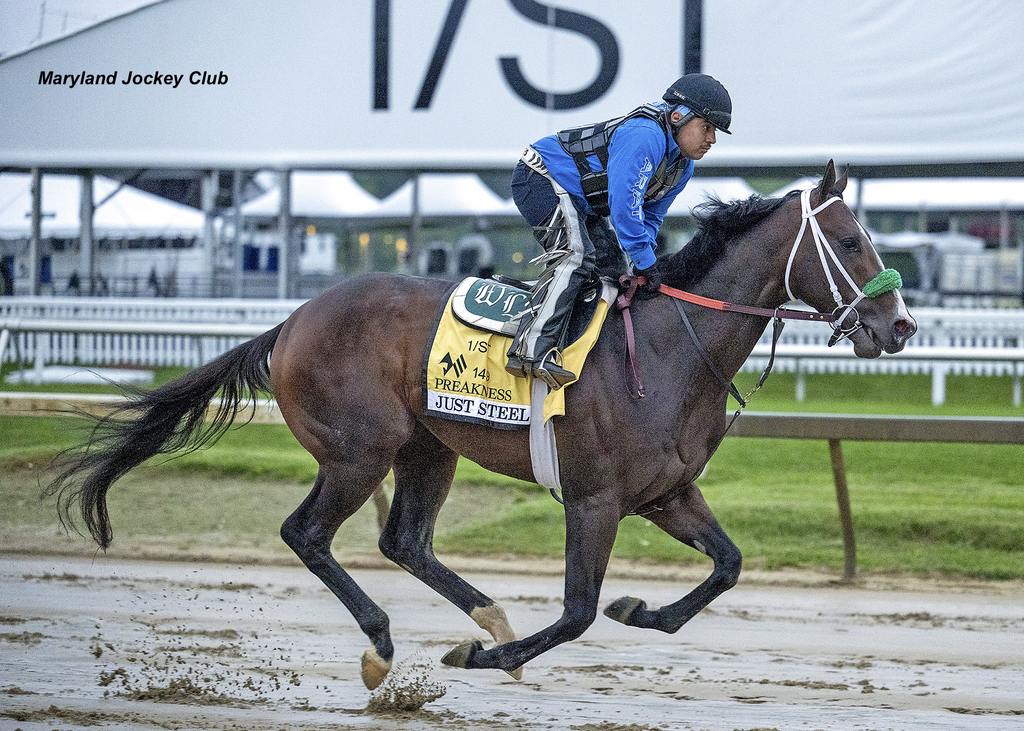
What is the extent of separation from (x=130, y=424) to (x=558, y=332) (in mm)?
1875

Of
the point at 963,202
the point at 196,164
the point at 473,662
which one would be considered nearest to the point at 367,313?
the point at 473,662

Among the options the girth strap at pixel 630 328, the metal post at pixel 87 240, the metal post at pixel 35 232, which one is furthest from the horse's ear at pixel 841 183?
the metal post at pixel 87 240

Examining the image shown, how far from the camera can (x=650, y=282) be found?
14.1 feet

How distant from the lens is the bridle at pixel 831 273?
3.95 m

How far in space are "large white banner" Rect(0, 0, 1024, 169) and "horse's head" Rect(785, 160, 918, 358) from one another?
6706 millimetres

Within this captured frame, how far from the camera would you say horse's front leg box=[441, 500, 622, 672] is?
4.06 metres

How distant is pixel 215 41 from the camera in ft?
35.9

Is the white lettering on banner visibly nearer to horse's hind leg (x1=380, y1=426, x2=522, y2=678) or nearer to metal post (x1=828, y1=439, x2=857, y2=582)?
horse's hind leg (x1=380, y1=426, x2=522, y2=678)

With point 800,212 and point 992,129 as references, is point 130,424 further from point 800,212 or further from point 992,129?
point 992,129

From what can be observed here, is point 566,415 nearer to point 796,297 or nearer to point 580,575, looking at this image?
point 580,575

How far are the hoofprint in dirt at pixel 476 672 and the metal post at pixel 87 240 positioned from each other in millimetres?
8534

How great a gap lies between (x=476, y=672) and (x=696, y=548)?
113cm

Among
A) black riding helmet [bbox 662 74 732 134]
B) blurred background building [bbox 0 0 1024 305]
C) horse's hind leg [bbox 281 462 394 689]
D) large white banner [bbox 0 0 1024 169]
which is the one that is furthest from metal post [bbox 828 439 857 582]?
large white banner [bbox 0 0 1024 169]

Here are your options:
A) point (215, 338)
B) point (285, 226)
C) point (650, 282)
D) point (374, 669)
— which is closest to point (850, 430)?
point (650, 282)
